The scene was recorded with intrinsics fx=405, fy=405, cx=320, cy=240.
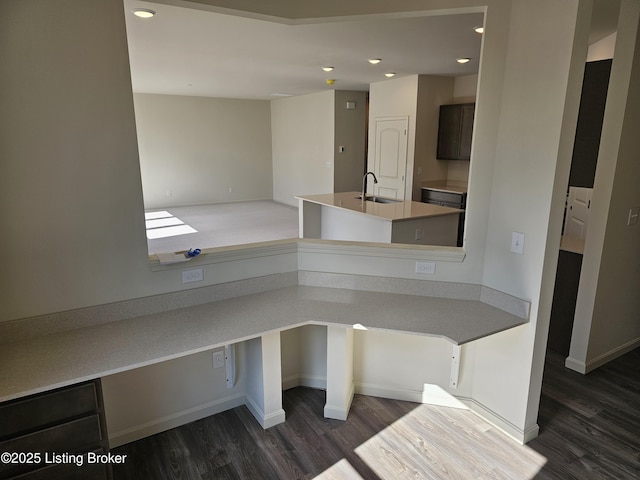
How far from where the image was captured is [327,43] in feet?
13.1

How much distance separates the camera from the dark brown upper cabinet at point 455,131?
614cm

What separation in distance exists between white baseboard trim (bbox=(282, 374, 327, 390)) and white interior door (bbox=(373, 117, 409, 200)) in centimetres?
450

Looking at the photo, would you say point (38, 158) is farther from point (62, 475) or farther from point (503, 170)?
point (503, 170)

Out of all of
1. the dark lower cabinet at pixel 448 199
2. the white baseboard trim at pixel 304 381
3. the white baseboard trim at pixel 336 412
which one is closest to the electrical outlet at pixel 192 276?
the white baseboard trim at pixel 304 381

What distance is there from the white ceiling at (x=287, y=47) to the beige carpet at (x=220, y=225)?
2.54 m

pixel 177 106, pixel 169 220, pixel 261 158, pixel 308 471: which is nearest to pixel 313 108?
pixel 261 158

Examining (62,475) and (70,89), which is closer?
(62,475)

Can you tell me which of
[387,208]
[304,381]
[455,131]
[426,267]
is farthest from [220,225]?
[426,267]

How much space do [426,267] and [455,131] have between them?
14.7 ft

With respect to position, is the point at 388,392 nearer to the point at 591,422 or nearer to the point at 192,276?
the point at 591,422

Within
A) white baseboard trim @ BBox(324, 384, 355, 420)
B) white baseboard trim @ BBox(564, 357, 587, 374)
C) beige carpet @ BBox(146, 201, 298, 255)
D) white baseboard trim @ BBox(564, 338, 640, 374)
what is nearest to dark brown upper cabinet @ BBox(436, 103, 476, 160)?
beige carpet @ BBox(146, 201, 298, 255)

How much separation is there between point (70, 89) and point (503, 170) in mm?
2256

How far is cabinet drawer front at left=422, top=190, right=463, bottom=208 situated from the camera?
6.05 m

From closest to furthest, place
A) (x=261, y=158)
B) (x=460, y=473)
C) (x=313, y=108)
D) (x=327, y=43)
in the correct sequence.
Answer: (x=460, y=473), (x=327, y=43), (x=313, y=108), (x=261, y=158)
